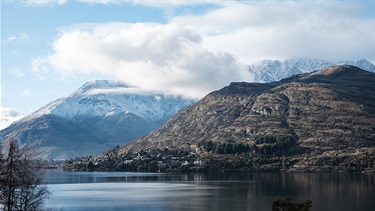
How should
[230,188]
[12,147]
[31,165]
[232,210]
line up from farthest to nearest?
1. [230,188]
2. [232,210]
3. [31,165]
4. [12,147]

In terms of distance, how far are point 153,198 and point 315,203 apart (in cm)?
3964

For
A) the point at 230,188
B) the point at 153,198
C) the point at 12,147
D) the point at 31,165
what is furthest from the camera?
A: the point at 230,188

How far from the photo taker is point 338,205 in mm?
101500

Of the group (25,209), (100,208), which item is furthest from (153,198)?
(25,209)

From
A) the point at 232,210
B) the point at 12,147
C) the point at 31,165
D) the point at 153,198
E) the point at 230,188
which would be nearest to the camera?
the point at 12,147

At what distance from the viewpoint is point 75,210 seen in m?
101

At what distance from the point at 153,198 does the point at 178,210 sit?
24.7 metres

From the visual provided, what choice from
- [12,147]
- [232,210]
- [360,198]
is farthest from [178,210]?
[12,147]

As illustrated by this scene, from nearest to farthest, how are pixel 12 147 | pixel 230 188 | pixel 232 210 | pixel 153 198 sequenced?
pixel 12 147
pixel 232 210
pixel 153 198
pixel 230 188

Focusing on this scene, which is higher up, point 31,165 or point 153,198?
point 31,165

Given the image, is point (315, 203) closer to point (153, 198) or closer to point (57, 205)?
point (153, 198)

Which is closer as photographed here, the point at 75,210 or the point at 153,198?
the point at 75,210

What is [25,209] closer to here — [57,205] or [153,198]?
[57,205]

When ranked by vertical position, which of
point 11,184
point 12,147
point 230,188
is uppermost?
point 12,147
